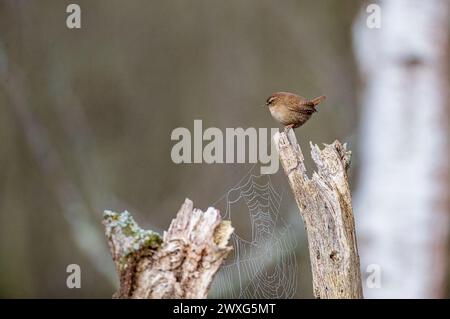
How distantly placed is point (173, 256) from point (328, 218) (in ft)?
1.84

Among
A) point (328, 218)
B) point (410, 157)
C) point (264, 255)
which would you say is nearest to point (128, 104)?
point (264, 255)

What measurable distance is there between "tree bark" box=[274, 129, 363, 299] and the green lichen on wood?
558mm

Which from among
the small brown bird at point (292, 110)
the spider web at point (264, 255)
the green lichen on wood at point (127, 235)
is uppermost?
the small brown bird at point (292, 110)

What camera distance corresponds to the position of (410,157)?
4430 millimetres

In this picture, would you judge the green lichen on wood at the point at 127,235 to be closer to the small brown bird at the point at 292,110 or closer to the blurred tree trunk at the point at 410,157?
the small brown bird at the point at 292,110

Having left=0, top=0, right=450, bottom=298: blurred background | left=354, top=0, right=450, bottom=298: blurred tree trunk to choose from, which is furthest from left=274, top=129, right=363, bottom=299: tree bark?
left=0, top=0, right=450, bottom=298: blurred background

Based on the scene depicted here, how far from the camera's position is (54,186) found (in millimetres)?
7484

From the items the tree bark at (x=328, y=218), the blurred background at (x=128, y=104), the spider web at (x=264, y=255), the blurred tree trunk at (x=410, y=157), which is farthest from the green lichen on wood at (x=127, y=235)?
the blurred background at (x=128, y=104)

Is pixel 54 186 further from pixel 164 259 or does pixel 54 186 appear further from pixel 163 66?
pixel 164 259

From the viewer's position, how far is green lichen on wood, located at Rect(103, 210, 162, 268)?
88.8 inches

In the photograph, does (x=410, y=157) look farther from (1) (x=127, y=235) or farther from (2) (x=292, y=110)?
(1) (x=127, y=235)

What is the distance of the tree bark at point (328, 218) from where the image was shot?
7.93 feet

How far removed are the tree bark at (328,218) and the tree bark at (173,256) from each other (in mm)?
382

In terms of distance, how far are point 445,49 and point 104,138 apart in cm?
443
